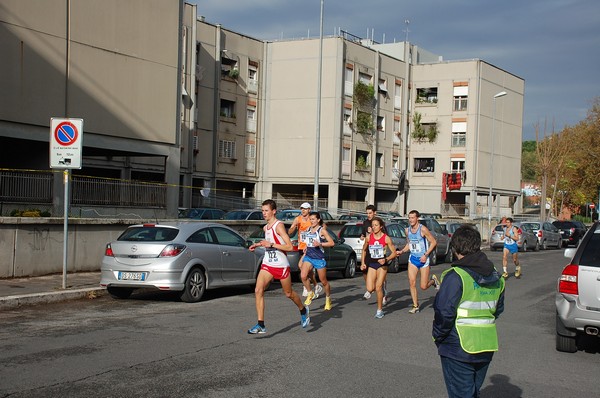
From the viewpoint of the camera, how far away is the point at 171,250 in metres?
12.9

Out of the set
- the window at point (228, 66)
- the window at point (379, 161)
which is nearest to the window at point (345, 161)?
the window at point (379, 161)

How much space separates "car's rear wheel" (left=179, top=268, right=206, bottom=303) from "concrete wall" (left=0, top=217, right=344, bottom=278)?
4.14 meters

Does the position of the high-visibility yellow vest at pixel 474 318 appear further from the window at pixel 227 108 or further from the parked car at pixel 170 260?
the window at pixel 227 108

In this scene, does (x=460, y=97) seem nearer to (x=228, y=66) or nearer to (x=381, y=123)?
(x=381, y=123)

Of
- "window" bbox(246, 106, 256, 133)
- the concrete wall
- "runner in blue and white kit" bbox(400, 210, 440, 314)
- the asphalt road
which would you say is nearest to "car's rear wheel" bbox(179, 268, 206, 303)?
the asphalt road

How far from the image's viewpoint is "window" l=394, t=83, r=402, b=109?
182 feet

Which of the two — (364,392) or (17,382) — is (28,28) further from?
(364,392)

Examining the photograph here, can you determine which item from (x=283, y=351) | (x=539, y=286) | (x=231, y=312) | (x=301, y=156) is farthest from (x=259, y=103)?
(x=283, y=351)

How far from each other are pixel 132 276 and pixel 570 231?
38.4m

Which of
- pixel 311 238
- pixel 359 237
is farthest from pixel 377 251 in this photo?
pixel 359 237

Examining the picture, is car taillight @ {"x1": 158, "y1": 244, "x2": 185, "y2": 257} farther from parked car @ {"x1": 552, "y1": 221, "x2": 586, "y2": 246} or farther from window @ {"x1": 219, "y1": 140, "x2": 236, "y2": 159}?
parked car @ {"x1": 552, "y1": 221, "x2": 586, "y2": 246}

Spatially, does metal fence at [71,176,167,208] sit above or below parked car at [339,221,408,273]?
above

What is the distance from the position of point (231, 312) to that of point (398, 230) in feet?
40.2

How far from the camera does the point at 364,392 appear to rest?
684cm
